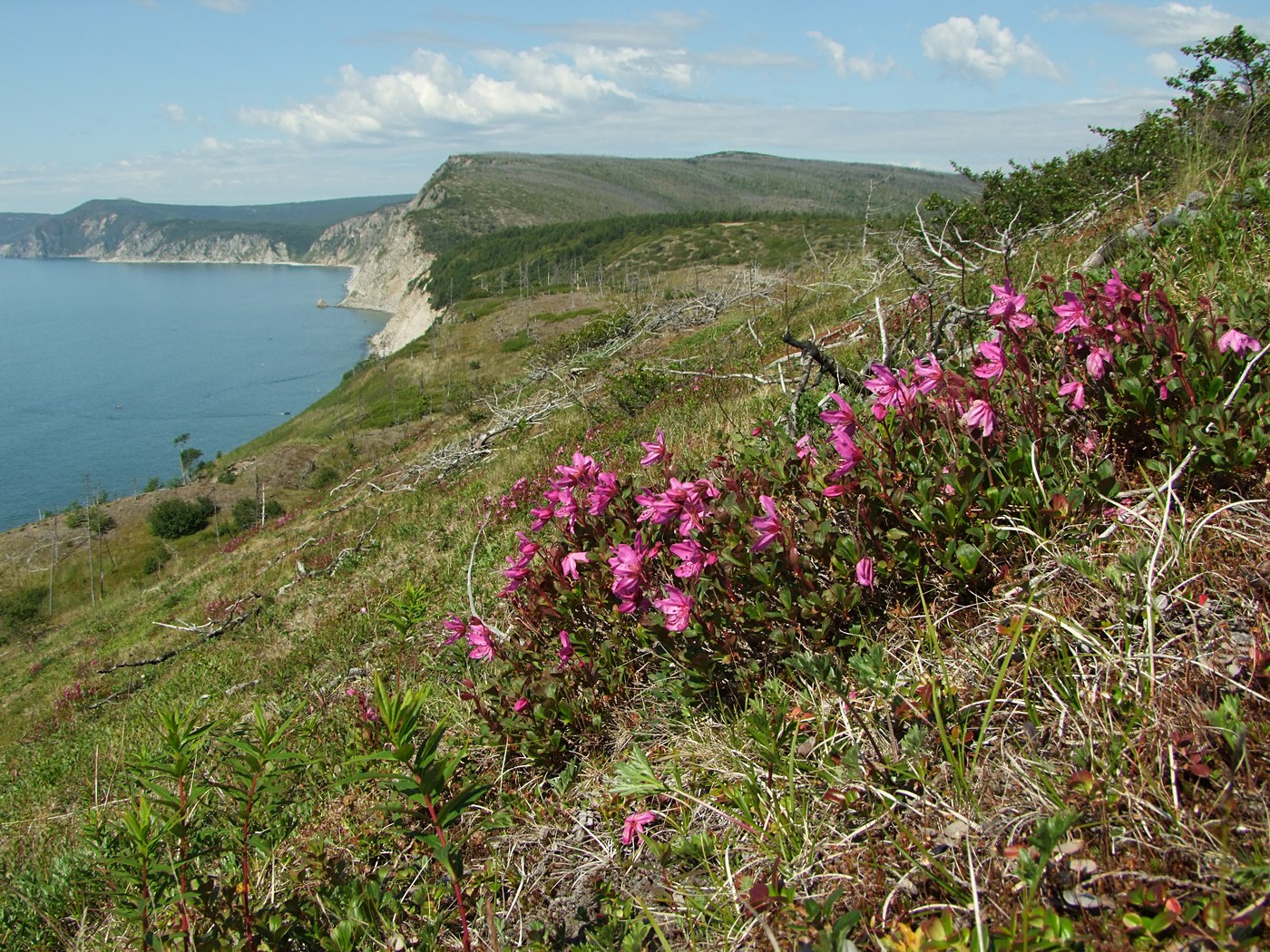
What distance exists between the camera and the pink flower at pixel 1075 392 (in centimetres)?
240

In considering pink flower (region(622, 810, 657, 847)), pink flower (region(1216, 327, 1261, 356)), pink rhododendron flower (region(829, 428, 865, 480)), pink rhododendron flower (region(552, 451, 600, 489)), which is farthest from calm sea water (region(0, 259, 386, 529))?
pink flower (region(1216, 327, 1261, 356))

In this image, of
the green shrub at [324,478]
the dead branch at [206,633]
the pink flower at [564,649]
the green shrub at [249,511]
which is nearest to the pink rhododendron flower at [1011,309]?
the pink flower at [564,649]

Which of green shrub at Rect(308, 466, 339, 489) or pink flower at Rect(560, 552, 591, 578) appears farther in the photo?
green shrub at Rect(308, 466, 339, 489)

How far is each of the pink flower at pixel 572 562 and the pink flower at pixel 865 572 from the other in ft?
3.01

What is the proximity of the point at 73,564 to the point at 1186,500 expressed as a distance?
78637mm

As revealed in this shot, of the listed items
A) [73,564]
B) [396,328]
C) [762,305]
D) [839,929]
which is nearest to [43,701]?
[762,305]

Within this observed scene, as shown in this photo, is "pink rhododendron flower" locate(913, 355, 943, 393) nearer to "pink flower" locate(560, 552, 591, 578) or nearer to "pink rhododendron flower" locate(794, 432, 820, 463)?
"pink rhododendron flower" locate(794, 432, 820, 463)

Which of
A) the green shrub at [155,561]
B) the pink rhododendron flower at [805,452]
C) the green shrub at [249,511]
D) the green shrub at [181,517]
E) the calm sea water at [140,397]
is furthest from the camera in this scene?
the calm sea water at [140,397]

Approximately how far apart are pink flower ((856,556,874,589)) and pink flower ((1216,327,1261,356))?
1179 millimetres

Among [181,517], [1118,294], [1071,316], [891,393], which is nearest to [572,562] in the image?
[891,393]

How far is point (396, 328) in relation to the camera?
151 meters

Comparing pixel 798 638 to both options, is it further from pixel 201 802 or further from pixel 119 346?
pixel 119 346

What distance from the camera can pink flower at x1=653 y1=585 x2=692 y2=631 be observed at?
90.0 inches

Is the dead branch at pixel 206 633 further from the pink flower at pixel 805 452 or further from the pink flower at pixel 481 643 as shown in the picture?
the pink flower at pixel 805 452
